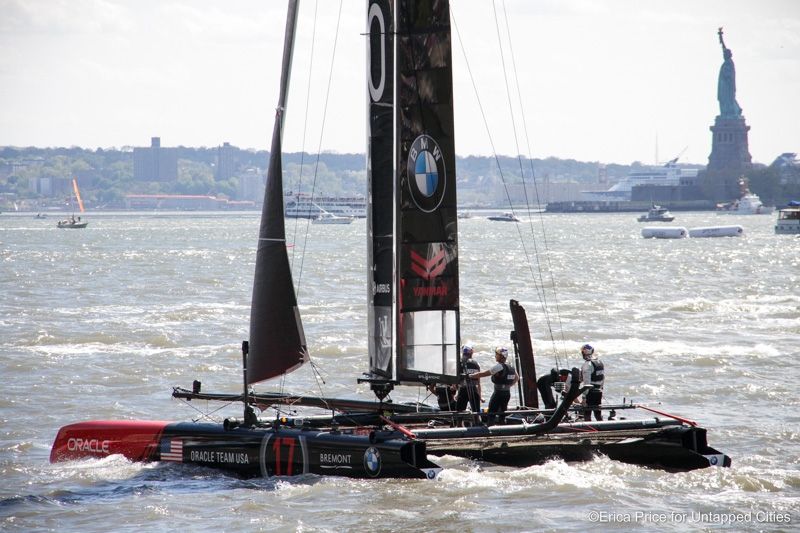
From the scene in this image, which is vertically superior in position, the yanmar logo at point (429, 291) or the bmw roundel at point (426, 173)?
the bmw roundel at point (426, 173)

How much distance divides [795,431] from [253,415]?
24.7 ft

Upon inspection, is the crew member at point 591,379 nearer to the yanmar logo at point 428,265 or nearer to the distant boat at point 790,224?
the yanmar logo at point 428,265

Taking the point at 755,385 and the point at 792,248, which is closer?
the point at 755,385

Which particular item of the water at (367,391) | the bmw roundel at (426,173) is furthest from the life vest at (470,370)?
the bmw roundel at (426,173)

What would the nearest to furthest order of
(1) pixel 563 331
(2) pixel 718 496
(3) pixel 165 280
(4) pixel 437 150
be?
(2) pixel 718 496
(4) pixel 437 150
(1) pixel 563 331
(3) pixel 165 280

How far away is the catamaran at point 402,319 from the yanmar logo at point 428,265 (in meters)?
0.01

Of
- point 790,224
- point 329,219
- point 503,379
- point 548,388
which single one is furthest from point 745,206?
point 503,379

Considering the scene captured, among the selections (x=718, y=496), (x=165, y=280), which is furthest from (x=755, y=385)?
(x=165, y=280)

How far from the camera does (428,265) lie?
47.3ft

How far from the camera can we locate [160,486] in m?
14.0

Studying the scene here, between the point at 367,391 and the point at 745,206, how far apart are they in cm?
17884

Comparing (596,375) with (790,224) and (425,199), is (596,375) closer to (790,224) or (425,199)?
(425,199)

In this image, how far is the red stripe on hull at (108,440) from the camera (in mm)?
14914

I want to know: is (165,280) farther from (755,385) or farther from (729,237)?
(729,237)
